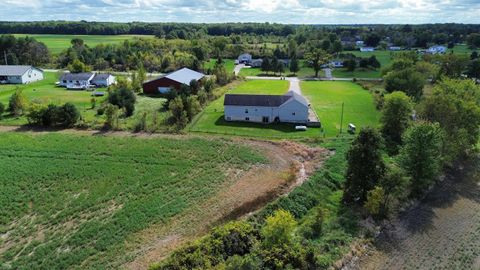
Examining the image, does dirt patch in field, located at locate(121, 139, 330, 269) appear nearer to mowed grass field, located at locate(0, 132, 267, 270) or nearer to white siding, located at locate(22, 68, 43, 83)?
mowed grass field, located at locate(0, 132, 267, 270)

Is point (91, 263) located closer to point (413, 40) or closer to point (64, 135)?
point (64, 135)

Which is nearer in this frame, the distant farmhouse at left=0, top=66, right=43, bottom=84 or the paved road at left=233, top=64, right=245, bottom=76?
the distant farmhouse at left=0, top=66, right=43, bottom=84

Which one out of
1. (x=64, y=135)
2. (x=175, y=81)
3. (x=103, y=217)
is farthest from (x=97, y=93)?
(x=103, y=217)

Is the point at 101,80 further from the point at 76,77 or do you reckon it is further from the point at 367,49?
the point at 367,49

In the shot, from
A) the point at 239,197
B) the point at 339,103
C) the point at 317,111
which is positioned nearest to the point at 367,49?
the point at 339,103

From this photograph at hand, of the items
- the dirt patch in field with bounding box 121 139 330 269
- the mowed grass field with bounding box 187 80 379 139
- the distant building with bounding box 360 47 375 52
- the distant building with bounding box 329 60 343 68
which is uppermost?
the distant building with bounding box 360 47 375 52

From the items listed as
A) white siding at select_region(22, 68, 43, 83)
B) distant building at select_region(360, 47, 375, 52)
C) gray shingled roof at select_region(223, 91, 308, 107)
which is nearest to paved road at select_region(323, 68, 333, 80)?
gray shingled roof at select_region(223, 91, 308, 107)

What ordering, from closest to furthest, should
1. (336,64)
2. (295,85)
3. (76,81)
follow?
(76,81), (295,85), (336,64)
